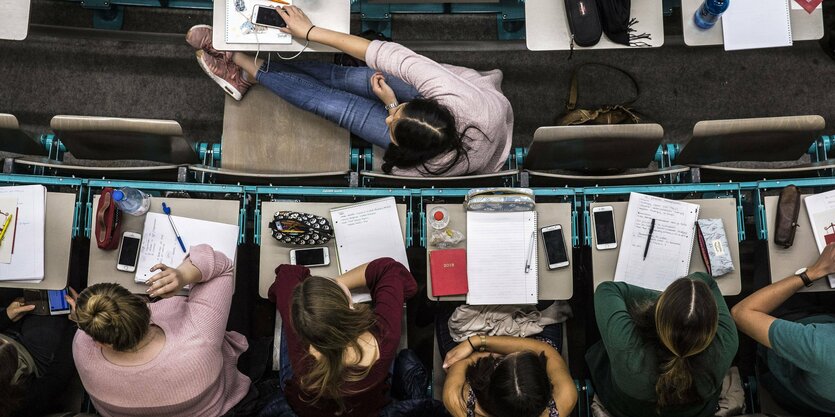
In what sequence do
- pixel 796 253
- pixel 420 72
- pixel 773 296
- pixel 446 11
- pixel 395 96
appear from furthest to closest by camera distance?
pixel 446 11 < pixel 395 96 < pixel 420 72 < pixel 796 253 < pixel 773 296

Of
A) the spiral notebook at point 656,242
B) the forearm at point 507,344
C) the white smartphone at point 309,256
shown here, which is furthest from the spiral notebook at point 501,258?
the white smartphone at point 309,256

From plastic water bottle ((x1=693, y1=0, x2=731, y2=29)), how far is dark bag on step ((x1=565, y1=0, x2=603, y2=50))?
1.38ft

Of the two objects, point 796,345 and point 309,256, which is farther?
point 309,256

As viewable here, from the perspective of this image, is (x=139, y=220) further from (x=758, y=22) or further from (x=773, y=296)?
(x=758, y=22)

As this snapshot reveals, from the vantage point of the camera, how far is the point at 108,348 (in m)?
2.17

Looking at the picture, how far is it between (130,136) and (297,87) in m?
0.73

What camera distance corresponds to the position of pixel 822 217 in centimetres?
261

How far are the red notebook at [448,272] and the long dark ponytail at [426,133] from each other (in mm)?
382

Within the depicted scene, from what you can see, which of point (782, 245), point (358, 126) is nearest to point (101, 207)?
point (358, 126)

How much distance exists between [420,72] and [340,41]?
360mm

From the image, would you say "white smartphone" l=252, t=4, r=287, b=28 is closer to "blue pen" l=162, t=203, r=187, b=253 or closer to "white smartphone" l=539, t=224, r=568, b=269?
"blue pen" l=162, t=203, r=187, b=253

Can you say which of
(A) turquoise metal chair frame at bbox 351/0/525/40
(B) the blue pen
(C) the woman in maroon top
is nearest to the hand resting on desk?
(B) the blue pen

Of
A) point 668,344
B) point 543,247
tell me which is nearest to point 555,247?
point 543,247

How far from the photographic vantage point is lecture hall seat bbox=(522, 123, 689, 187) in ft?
8.72
